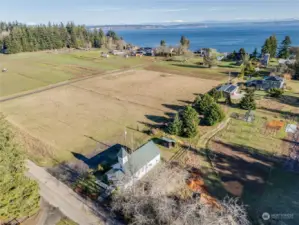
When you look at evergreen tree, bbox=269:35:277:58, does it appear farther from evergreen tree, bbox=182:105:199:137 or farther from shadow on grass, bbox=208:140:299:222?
shadow on grass, bbox=208:140:299:222

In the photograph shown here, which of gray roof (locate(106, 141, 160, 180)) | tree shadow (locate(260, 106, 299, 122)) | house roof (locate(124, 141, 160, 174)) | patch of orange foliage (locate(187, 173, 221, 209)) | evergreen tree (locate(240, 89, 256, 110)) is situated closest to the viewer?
patch of orange foliage (locate(187, 173, 221, 209))

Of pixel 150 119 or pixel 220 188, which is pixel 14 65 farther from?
pixel 220 188

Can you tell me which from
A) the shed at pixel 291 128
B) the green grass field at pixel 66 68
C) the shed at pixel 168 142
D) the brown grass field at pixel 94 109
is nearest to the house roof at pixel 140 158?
the shed at pixel 168 142

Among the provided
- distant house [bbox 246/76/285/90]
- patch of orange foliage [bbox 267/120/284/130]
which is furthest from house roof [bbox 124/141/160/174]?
distant house [bbox 246/76/285/90]

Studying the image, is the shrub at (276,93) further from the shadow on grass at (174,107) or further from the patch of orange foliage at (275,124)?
the shadow on grass at (174,107)

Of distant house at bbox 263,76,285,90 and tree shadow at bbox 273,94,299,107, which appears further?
distant house at bbox 263,76,285,90

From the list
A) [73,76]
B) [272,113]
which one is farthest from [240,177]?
[73,76]
